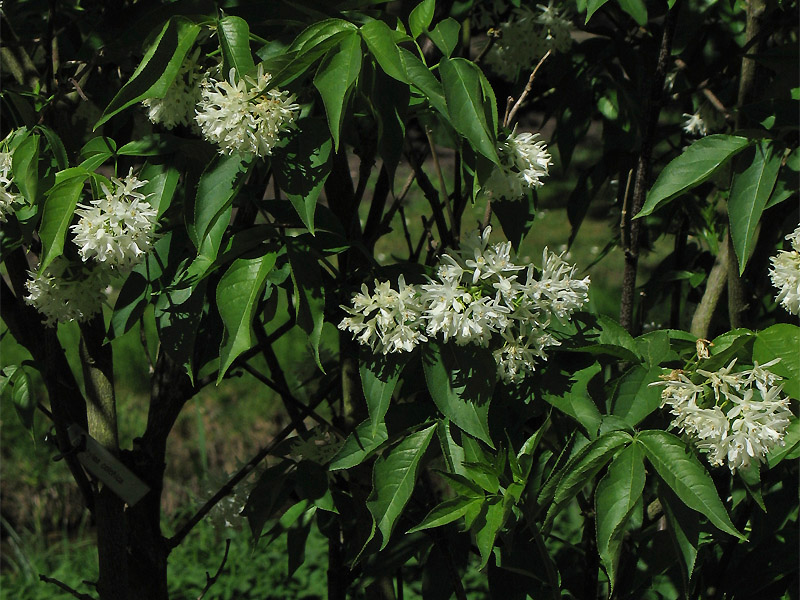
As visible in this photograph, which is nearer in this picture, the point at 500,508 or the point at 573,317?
the point at 500,508

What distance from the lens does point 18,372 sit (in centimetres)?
149

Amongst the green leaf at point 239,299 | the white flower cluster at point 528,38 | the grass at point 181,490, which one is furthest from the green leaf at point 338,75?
the grass at point 181,490

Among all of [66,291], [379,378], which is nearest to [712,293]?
[379,378]

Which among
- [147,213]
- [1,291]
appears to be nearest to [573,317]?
[147,213]

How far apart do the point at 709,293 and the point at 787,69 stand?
16.3 inches

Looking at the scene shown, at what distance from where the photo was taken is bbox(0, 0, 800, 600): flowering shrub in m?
1.09

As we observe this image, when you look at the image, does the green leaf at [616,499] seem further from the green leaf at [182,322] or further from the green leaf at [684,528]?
the green leaf at [182,322]

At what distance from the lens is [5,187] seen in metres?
1.20

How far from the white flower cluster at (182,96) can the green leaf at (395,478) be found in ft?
1.81

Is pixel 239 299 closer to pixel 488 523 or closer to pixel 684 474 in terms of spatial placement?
pixel 488 523

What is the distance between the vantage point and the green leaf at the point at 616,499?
109 cm

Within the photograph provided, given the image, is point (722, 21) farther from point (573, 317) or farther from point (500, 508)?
point (500, 508)

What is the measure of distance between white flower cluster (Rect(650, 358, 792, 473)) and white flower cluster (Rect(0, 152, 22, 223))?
3.01ft

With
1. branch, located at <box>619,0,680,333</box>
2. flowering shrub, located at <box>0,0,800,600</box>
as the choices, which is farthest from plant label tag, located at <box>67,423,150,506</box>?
branch, located at <box>619,0,680,333</box>
